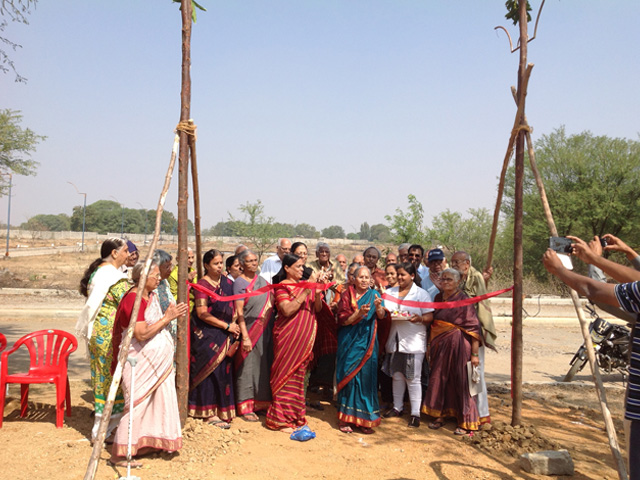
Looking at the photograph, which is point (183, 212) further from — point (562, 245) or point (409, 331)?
point (562, 245)

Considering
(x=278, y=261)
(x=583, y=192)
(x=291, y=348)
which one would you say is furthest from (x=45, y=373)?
(x=583, y=192)

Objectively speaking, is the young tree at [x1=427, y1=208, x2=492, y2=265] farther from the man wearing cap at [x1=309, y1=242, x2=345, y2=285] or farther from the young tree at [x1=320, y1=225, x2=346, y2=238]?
the young tree at [x1=320, y1=225, x2=346, y2=238]

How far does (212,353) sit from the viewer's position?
530cm

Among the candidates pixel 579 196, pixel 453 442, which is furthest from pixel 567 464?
pixel 579 196

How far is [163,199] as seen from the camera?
14.7ft

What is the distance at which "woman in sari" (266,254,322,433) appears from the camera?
17.5 feet

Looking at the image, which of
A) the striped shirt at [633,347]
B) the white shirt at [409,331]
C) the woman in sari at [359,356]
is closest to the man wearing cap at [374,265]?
the white shirt at [409,331]

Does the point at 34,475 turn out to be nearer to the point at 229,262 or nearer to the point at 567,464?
the point at 229,262

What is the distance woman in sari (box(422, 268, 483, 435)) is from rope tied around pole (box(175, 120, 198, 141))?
3108mm

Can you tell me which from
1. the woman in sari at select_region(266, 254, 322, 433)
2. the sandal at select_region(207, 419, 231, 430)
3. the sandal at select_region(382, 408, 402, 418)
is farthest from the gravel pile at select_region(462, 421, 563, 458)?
the sandal at select_region(207, 419, 231, 430)

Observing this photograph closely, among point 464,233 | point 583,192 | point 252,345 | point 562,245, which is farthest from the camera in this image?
point 464,233

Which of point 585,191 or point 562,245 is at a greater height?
point 585,191

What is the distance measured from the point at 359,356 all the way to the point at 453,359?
1.04 m

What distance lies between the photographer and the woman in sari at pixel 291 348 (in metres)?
5.32
